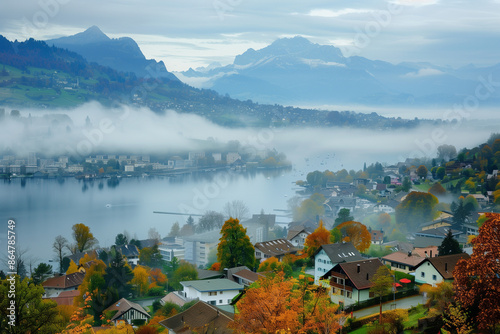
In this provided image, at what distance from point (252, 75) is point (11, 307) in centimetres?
9165

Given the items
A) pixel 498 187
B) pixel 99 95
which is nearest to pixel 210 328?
pixel 498 187

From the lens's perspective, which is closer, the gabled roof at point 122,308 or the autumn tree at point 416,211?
the gabled roof at point 122,308

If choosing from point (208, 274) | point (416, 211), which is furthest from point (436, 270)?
point (416, 211)

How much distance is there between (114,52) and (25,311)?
98.5 meters

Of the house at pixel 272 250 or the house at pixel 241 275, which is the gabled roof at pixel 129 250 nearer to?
the house at pixel 272 250

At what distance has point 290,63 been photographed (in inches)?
3615

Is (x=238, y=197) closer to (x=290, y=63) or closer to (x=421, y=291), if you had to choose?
(x=421, y=291)

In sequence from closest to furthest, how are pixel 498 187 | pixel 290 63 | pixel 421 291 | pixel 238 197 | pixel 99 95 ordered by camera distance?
pixel 421 291 < pixel 498 187 < pixel 238 197 < pixel 99 95 < pixel 290 63

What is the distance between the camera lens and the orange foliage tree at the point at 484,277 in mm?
4141

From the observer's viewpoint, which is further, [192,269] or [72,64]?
[72,64]

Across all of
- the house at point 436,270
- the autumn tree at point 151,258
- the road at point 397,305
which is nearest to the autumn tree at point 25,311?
the road at point 397,305

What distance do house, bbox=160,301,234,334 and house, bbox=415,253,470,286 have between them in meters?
2.76

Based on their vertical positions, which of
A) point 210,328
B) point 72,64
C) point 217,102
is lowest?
point 210,328

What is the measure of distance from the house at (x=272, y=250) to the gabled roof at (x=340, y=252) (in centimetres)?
297
